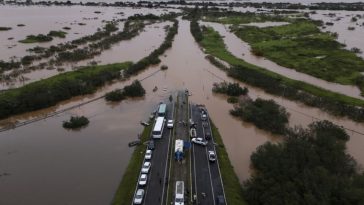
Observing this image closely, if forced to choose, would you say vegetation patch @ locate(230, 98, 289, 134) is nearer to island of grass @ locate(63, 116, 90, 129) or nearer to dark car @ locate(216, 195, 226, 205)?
dark car @ locate(216, 195, 226, 205)

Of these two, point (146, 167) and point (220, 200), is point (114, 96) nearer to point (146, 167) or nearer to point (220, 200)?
point (146, 167)

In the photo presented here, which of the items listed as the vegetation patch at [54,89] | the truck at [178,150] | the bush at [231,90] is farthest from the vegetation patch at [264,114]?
the vegetation patch at [54,89]

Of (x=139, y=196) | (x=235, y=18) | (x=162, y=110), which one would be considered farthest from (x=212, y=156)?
(x=235, y=18)

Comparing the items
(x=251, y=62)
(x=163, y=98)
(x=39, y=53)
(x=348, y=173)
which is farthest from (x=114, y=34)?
(x=348, y=173)

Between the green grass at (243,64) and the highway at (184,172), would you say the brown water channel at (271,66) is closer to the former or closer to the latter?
the green grass at (243,64)

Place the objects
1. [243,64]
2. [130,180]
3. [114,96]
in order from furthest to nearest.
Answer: [243,64] < [114,96] < [130,180]
